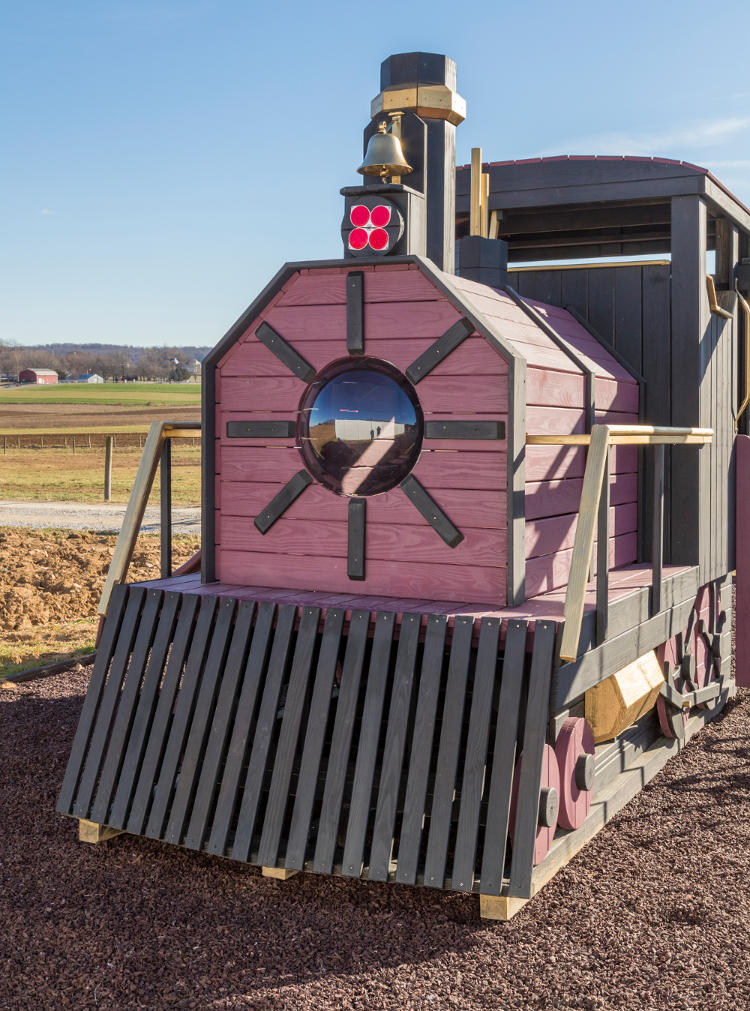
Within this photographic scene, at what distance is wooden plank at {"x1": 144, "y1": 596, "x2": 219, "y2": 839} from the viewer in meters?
4.89

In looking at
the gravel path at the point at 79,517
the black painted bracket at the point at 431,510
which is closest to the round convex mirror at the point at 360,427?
the black painted bracket at the point at 431,510

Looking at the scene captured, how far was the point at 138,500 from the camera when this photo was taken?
18.2 feet

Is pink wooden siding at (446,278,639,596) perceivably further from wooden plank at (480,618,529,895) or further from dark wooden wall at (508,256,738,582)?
wooden plank at (480,618,529,895)

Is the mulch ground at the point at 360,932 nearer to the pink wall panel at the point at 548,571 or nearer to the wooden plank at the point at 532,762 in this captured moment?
the wooden plank at the point at 532,762

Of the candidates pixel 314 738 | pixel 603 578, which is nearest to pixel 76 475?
pixel 314 738

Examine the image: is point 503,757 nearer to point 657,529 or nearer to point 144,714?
point 657,529

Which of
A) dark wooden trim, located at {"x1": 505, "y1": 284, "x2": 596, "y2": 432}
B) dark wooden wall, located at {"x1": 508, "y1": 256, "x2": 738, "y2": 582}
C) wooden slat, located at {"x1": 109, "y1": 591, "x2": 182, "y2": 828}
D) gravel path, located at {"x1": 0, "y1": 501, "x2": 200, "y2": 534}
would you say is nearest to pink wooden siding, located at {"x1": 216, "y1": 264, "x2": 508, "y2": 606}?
wooden slat, located at {"x1": 109, "y1": 591, "x2": 182, "y2": 828}

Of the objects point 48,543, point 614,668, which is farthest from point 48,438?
point 614,668

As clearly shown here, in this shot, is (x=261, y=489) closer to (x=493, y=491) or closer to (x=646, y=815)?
(x=493, y=491)

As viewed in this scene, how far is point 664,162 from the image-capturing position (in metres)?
6.80

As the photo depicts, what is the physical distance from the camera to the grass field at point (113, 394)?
2862 inches

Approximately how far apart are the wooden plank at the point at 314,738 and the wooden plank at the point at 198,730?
50 cm

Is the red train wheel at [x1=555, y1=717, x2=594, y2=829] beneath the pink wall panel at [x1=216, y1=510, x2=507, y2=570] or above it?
beneath

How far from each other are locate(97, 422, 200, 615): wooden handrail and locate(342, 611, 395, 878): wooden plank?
4.95 feet
